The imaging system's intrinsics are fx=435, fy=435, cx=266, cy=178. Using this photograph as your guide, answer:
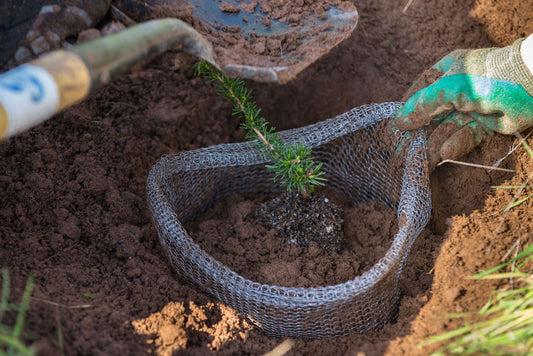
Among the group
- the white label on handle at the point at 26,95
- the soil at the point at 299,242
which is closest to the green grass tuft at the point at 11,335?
the white label on handle at the point at 26,95

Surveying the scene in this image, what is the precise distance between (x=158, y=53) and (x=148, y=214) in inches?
36.0

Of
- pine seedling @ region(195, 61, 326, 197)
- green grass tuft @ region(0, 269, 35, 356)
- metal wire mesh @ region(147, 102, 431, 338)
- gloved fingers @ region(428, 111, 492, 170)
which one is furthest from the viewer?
gloved fingers @ region(428, 111, 492, 170)

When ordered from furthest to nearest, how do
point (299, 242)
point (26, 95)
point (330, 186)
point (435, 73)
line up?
point (330, 186), point (435, 73), point (299, 242), point (26, 95)

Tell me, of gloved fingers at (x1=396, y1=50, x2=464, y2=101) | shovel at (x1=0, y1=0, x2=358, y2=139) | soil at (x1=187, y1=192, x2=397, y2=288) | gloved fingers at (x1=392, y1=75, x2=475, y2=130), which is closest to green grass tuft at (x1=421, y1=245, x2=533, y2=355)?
soil at (x1=187, y1=192, x2=397, y2=288)

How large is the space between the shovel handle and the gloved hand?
4.12 ft

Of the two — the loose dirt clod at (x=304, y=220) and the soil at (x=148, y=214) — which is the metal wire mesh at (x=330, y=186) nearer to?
the soil at (x=148, y=214)

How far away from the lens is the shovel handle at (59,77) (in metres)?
1.06

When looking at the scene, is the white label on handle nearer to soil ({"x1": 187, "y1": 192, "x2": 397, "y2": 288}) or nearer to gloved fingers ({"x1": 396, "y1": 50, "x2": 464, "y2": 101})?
soil ({"x1": 187, "y1": 192, "x2": 397, "y2": 288})

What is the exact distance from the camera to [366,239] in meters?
2.07

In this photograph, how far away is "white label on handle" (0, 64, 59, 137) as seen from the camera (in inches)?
41.5

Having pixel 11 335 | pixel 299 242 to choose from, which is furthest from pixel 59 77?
pixel 299 242

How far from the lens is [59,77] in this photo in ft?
3.58

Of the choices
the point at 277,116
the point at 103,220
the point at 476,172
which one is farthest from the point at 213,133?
the point at 476,172

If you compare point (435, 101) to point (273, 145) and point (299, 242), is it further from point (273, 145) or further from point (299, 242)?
point (299, 242)
